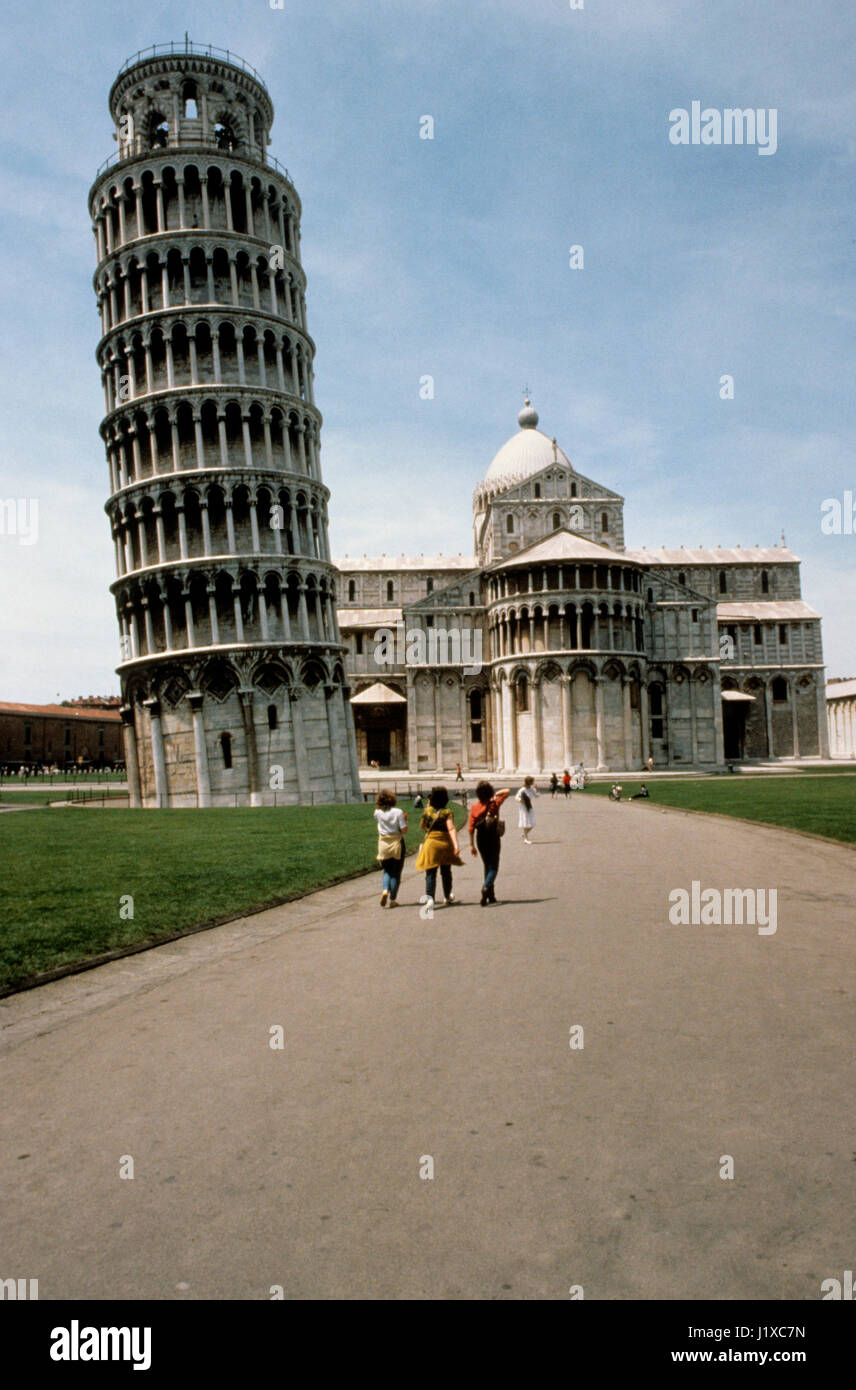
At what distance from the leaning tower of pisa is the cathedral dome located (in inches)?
1506

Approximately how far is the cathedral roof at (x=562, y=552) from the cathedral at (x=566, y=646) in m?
0.19

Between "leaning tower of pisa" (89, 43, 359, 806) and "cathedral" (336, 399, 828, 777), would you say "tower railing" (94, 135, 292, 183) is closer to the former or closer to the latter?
"leaning tower of pisa" (89, 43, 359, 806)

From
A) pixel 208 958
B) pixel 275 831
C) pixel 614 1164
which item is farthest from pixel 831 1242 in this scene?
pixel 275 831

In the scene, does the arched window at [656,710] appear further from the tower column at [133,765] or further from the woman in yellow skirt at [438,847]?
the woman in yellow skirt at [438,847]

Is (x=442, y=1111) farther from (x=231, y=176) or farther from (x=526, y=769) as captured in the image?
(x=526, y=769)

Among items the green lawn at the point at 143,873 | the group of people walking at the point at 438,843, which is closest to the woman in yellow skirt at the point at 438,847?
the group of people walking at the point at 438,843

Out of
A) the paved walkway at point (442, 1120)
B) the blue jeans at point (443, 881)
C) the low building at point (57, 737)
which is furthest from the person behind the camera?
the low building at point (57, 737)

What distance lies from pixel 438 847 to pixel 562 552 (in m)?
62.6

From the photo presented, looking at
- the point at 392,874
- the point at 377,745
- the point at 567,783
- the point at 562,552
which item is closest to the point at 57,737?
the point at 377,745

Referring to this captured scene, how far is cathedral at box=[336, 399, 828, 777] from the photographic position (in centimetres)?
7456

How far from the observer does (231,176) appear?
54.3m

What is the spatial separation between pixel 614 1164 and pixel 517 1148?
1.88 feet

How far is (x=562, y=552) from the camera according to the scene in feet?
245

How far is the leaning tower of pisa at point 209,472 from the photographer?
5222 centimetres
